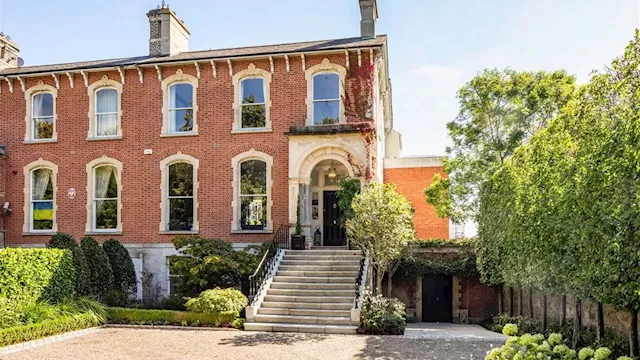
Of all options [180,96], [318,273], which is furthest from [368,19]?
[318,273]

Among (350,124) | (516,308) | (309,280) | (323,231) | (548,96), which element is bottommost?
(516,308)

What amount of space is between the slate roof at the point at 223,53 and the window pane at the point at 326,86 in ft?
3.28

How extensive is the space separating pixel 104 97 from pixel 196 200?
5588mm

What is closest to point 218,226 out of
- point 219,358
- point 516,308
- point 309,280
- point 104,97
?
point 309,280

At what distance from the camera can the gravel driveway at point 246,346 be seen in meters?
10.9

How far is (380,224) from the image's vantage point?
14.9 metres

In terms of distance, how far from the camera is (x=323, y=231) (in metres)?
19.9

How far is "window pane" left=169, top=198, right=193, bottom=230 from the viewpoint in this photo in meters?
19.7

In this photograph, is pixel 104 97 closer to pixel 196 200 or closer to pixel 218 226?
pixel 196 200

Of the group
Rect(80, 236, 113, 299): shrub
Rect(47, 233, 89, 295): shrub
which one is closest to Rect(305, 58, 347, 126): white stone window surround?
Rect(80, 236, 113, 299): shrub

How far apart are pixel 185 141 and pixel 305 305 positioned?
836 centimetres

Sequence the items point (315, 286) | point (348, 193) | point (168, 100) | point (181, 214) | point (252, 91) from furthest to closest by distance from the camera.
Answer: point (168, 100) < point (181, 214) < point (252, 91) < point (348, 193) < point (315, 286)

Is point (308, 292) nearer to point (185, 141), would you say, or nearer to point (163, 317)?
point (163, 317)

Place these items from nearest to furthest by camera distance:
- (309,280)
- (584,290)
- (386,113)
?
(584,290) → (309,280) → (386,113)
